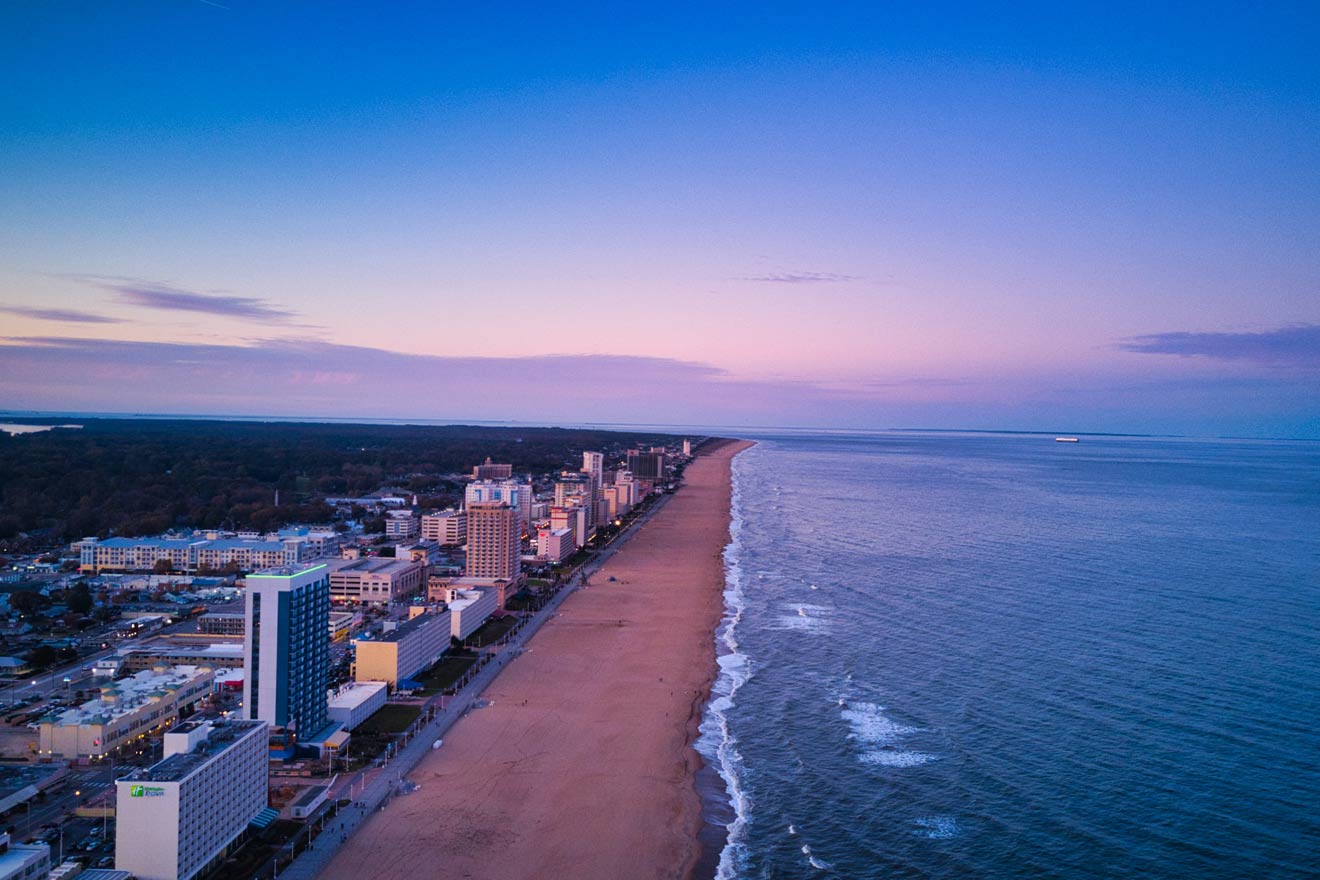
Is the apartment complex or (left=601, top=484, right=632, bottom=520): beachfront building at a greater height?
(left=601, top=484, right=632, bottom=520): beachfront building

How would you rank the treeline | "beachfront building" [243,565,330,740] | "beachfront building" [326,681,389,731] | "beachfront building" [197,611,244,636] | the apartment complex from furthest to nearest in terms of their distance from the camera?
the treeline < the apartment complex < "beachfront building" [197,611,244,636] < "beachfront building" [326,681,389,731] < "beachfront building" [243,565,330,740]

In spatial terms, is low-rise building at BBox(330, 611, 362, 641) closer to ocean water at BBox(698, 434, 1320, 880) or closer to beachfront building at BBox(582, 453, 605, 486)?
ocean water at BBox(698, 434, 1320, 880)

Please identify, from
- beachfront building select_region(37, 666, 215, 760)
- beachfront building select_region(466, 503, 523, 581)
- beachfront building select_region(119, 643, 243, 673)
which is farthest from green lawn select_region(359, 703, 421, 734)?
beachfront building select_region(466, 503, 523, 581)

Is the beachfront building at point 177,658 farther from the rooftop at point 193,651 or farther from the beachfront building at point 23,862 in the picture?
the beachfront building at point 23,862

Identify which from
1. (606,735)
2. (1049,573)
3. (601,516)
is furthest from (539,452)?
(606,735)

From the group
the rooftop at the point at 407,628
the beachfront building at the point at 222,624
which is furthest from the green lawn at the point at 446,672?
the beachfront building at the point at 222,624

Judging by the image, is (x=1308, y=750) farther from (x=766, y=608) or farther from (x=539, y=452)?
(x=539, y=452)
